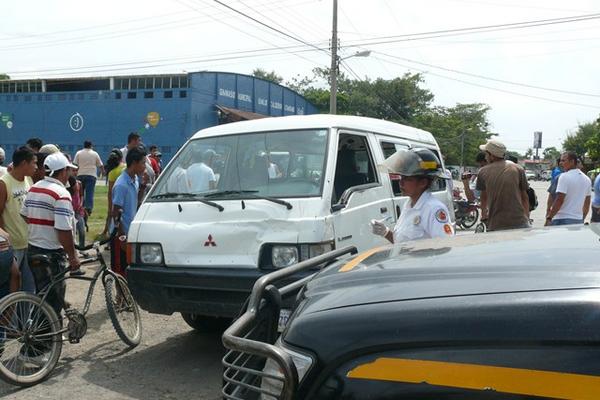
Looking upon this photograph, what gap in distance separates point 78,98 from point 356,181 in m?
34.8

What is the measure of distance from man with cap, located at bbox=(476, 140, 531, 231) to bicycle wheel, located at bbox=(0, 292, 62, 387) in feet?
14.2

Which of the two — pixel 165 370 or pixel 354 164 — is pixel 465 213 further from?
pixel 165 370

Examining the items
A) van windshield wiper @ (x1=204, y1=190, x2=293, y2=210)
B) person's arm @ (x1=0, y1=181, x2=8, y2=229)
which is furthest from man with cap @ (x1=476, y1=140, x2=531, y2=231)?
person's arm @ (x1=0, y1=181, x2=8, y2=229)

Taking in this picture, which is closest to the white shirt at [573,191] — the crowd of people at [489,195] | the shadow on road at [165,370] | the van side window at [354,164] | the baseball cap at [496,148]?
the crowd of people at [489,195]

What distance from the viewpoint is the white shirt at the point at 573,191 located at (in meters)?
7.04

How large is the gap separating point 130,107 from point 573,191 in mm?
31522

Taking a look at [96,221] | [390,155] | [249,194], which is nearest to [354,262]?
[249,194]

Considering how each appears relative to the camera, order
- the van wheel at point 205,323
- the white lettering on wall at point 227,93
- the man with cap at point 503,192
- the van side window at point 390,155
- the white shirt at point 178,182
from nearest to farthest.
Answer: the white shirt at point 178,182
the van wheel at point 205,323
the van side window at point 390,155
the man with cap at point 503,192
the white lettering on wall at point 227,93

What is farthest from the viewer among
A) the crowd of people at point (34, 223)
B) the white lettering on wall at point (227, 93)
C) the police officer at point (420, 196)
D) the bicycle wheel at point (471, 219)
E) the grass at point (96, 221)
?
the white lettering on wall at point (227, 93)

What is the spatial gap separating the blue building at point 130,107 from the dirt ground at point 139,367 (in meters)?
27.7

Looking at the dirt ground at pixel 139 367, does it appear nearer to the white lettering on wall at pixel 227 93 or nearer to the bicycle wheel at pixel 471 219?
the bicycle wheel at pixel 471 219

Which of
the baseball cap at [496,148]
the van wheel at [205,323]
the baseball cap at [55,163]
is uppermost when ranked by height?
the baseball cap at [496,148]

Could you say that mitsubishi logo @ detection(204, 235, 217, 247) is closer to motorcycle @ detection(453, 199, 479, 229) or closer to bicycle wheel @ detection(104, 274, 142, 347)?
bicycle wheel @ detection(104, 274, 142, 347)

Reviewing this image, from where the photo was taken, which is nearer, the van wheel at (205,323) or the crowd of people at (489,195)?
the crowd of people at (489,195)
